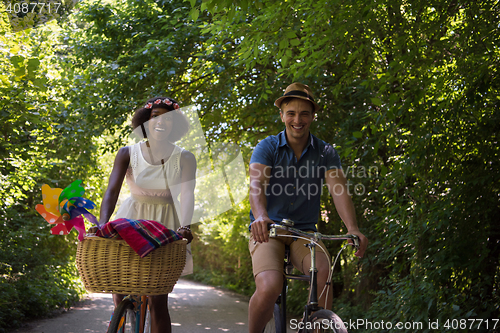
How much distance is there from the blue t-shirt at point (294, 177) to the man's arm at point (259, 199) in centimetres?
5

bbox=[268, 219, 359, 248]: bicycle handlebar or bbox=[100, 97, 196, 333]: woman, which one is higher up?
bbox=[100, 97, 196, 333]: woman

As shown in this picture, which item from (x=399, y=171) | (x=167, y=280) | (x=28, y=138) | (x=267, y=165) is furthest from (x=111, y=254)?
(x=28, y=138)

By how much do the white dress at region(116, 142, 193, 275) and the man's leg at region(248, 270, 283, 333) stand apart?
1.99 feet

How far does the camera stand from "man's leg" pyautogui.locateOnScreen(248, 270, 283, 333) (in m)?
2.87

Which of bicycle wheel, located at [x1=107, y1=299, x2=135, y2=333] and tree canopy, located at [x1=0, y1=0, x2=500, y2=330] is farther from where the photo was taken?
tree canopy, located at [x1=0, y1=0, x2=500, y2=330]

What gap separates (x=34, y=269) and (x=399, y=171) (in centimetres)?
648

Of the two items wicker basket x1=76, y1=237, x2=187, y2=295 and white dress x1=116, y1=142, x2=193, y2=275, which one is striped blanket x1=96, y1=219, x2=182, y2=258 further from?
white dress x1=116, y1=142, x2=193, y2=275

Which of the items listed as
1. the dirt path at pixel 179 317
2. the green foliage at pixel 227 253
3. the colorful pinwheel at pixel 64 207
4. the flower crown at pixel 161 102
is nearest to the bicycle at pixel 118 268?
the colorful pinwheel at pixel 64 207

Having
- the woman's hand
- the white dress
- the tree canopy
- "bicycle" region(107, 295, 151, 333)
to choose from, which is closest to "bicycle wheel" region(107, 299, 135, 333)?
"bicycle" region(107, 295, 151, 333)

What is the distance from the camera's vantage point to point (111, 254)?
99.7 inches

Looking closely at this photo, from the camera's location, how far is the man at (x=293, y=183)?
303 cm

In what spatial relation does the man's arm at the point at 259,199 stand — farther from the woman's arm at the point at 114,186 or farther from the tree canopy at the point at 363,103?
the tree canopy at the point at 363,103

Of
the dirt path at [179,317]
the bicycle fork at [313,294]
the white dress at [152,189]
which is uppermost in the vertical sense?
the white dress at [152,189]

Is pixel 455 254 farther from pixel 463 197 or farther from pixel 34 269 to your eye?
pixel 34 269
